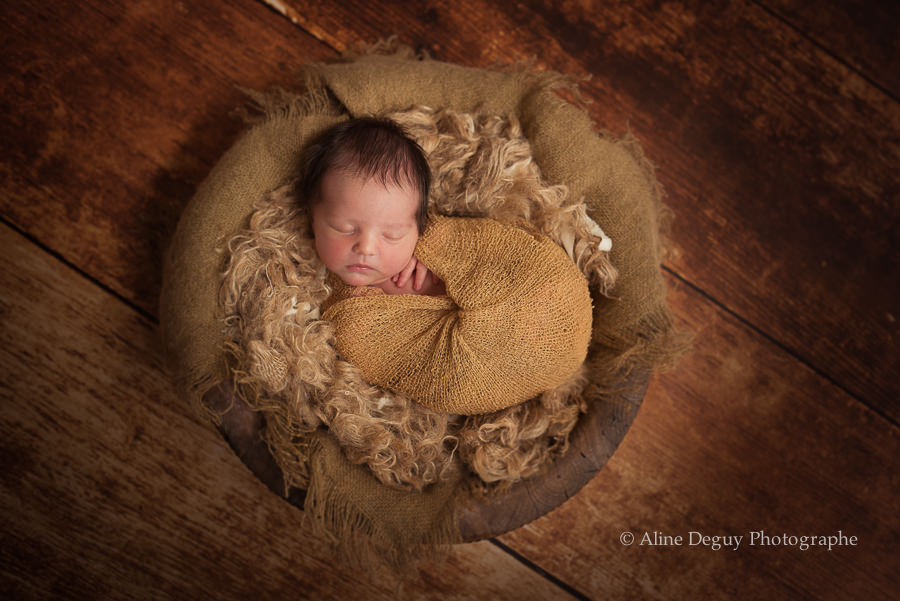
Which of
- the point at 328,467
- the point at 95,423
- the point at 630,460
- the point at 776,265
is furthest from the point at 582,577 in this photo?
the point at 95,423

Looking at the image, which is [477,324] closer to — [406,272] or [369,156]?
[406,272]

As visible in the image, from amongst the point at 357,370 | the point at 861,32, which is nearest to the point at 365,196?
the point at 357,370

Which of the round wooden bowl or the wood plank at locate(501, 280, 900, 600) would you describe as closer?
the round wooden bowl

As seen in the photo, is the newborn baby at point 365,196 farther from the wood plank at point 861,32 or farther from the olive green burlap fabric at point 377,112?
the wood plank at point 861,32

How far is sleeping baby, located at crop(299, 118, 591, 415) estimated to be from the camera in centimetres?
94

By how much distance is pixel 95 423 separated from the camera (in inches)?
45.6

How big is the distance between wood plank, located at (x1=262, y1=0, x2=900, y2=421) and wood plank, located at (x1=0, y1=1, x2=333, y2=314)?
475 mm

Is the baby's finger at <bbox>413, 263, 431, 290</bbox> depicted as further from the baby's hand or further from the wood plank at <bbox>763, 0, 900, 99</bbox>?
the wood plank at <bbox>763, 0, 900, 99</bbox>

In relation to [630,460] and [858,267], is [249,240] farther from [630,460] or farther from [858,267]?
[858,267]

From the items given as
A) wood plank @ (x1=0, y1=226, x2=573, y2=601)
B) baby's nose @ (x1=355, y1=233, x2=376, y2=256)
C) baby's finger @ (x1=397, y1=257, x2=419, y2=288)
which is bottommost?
wood plank @ (x1=0, y1=226, x2=573, y2=601)

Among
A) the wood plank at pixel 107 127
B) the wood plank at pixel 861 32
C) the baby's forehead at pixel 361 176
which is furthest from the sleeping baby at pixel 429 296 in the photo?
the wood plank at pixel 861 32

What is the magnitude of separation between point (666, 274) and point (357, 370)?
0.68m

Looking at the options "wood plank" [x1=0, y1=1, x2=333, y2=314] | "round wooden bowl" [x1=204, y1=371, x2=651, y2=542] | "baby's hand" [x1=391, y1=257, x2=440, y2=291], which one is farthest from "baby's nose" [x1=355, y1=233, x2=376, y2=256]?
"wood plank" [x1=0, y1=1, x2=333, y2=314]

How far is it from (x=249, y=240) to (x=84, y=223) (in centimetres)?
42
